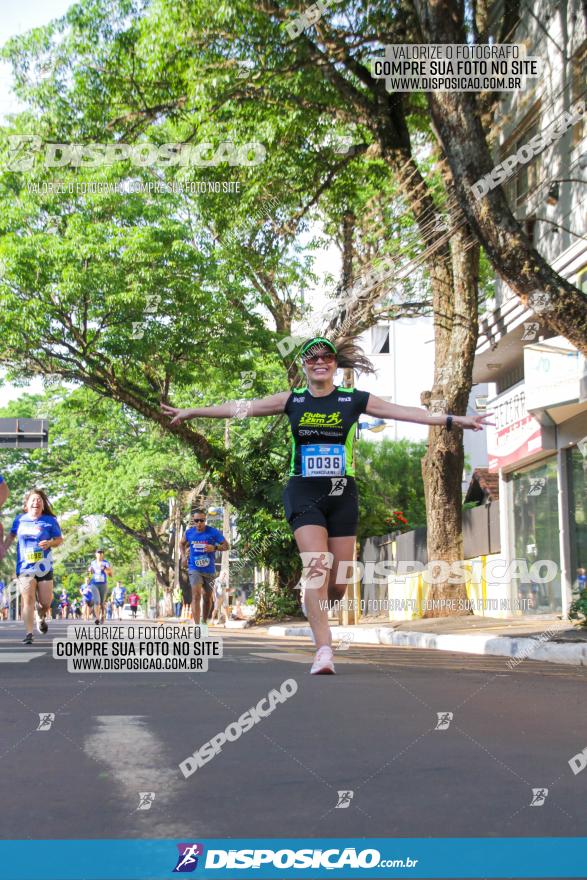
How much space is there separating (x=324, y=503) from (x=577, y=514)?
13.8 metres

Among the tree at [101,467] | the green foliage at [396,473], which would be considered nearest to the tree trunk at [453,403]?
the tree at [101,467]

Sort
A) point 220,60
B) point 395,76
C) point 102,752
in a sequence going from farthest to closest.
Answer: point 220,60 → point 395,76 → point 102,752

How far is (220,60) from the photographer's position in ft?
56.2

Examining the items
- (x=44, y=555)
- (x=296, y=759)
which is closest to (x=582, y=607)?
(x=44, y=555)

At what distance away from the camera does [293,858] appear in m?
2.76

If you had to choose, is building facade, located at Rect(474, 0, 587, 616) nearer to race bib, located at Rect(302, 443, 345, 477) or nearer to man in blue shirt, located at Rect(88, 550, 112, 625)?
man in blue shirt, located at Rect(88, 550, 112, 625)

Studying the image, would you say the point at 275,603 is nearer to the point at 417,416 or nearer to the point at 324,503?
the point at 324,503

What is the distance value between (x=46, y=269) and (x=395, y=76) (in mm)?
11884

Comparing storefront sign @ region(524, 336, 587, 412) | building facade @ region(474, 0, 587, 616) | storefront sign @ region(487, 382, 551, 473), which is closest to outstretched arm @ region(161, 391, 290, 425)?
building facade @ region(474, 0, 587, 616)

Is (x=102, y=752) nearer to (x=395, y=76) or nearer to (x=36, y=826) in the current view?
(x=36, y=826)

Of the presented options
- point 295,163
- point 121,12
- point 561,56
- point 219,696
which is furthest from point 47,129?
point 219,696

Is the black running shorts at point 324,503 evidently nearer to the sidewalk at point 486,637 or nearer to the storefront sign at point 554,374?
the sidewalk at point 486,637

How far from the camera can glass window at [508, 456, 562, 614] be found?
21.3 metres

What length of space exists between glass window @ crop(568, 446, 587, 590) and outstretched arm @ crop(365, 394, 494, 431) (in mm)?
12818
